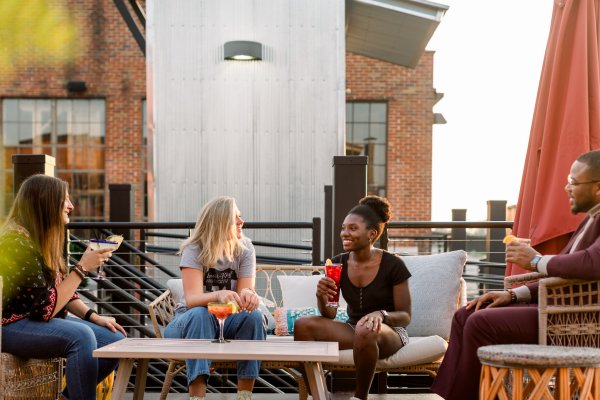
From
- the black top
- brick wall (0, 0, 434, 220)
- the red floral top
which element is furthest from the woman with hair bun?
brick wall (0, 0, 434, 220)

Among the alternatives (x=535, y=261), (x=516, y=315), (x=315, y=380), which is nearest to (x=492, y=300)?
(x=516, y=315)

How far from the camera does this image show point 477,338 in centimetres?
339

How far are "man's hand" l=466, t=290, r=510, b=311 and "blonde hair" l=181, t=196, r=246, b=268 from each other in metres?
1.24

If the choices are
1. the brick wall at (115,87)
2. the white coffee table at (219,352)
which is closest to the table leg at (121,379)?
the white coffee table at (219,352)

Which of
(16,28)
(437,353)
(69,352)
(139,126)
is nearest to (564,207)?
(437,353)

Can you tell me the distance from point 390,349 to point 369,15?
7.18 m

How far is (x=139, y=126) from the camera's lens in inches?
626

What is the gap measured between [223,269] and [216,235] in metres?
0.19

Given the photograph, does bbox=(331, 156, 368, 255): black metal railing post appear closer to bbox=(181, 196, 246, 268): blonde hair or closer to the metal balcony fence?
the metal balcony fence

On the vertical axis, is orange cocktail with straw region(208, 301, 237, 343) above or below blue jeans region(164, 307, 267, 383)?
above

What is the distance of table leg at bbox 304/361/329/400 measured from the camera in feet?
10.7

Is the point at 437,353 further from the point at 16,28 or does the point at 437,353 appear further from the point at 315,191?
the point at 315,191

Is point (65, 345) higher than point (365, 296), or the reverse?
point (365, 296)

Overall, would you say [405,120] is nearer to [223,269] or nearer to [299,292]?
[299,292]
